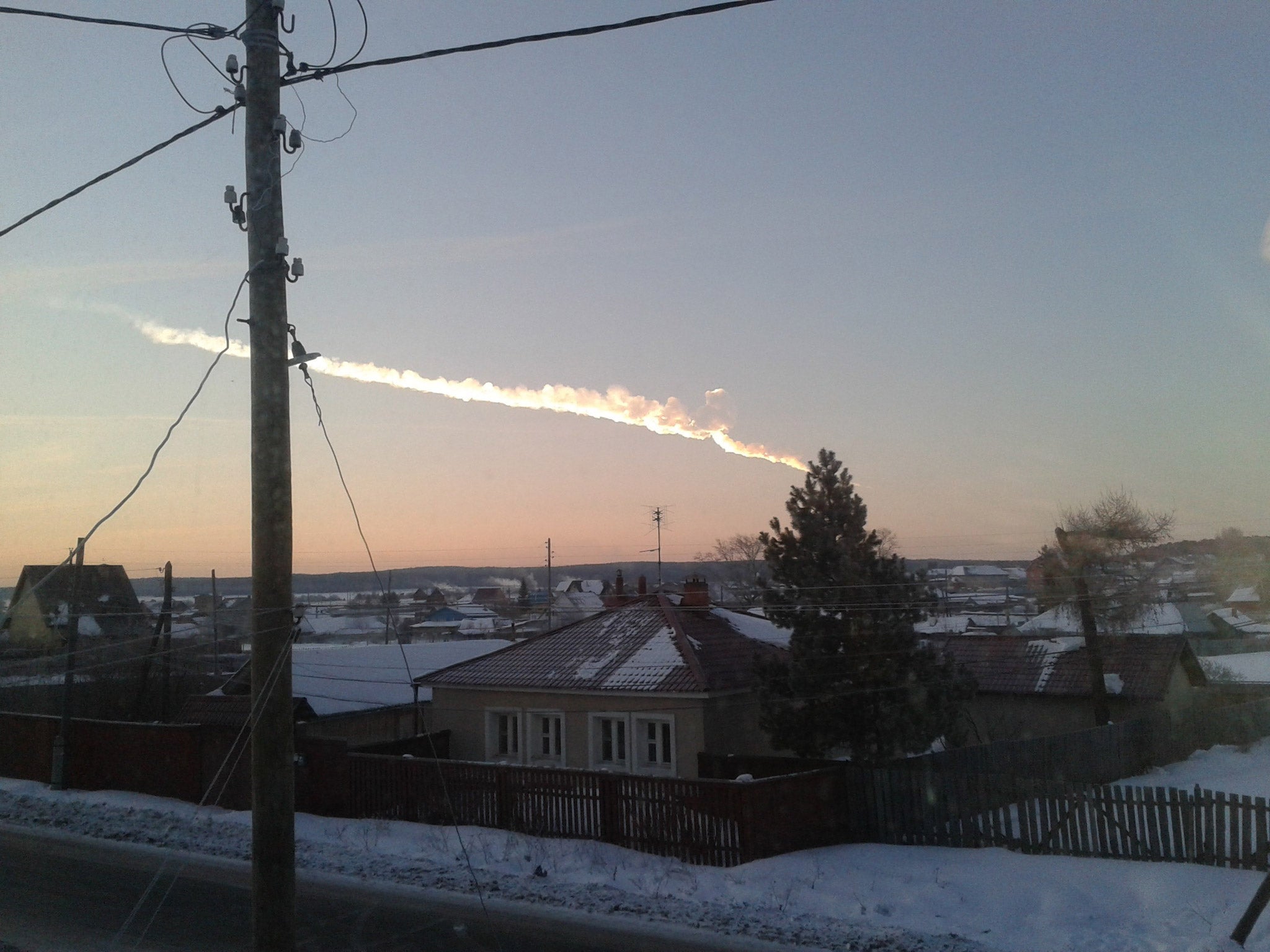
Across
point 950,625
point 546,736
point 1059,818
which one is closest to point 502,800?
point 546,736

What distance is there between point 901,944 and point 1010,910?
208 cm

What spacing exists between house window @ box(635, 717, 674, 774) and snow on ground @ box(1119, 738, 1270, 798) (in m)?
11.2

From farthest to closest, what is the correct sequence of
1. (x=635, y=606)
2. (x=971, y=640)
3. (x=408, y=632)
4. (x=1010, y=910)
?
(x=408, y=632), (x=971, y=640), (x=635, y=606), (x=1010, y=910)

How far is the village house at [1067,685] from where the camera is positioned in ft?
100

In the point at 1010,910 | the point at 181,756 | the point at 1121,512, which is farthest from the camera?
the point at 1121,512

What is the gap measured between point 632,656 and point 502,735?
4.39m

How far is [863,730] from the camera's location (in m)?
18.2

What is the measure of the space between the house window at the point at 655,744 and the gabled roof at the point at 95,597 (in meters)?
33.5

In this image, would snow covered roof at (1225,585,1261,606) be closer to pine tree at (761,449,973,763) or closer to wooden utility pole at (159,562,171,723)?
pine tree at (761,449,973,763)

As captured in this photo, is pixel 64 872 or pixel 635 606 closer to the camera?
pixel 64 872

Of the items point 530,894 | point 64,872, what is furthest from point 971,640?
point 64,872

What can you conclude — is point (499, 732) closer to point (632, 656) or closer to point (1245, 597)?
point (632, 656)

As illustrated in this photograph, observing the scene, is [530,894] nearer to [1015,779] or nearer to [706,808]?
[706,808]

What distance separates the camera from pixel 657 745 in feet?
74.5
